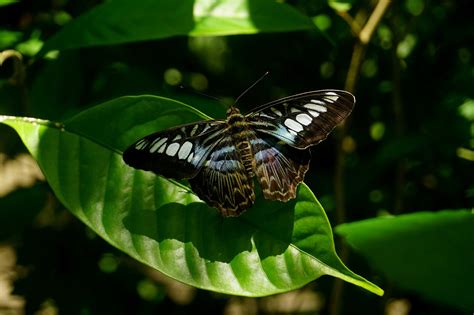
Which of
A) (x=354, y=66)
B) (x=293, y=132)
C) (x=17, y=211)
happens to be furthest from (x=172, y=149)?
(x=17, y=211)

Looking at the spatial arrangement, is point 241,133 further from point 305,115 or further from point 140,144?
point 140,144

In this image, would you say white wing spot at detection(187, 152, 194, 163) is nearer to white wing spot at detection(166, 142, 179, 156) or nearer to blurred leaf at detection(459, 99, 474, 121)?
white wing spot at detection(166, 142, 179, 156)

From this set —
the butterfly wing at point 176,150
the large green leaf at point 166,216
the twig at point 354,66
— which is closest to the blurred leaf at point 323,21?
the twig at point 354,66

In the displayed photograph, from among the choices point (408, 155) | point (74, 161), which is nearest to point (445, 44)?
point (408, 155)

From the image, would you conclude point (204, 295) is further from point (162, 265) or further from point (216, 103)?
point (162, 265)

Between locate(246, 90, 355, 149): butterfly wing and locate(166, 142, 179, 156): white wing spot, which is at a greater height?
locate(246, 90, 355, 149): butterfly wing

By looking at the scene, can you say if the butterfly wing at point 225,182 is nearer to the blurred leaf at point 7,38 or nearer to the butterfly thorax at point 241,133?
the butterfly thorax at point 241,133

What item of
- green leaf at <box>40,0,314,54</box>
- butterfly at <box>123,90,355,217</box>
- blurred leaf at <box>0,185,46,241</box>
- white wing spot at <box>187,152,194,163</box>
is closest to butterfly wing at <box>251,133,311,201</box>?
butterfly at <box>123,90,355,217</box>
